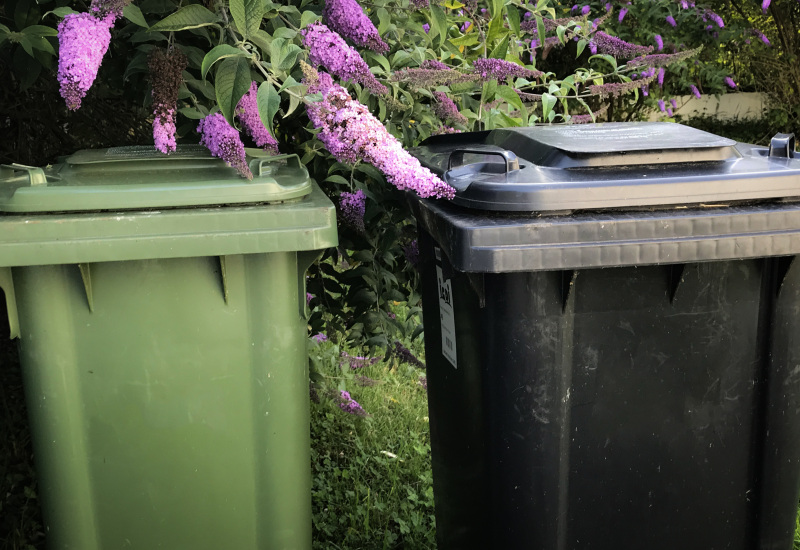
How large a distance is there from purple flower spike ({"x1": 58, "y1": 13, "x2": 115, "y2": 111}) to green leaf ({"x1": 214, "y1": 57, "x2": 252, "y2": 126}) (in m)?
0.29

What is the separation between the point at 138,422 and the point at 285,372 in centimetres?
39

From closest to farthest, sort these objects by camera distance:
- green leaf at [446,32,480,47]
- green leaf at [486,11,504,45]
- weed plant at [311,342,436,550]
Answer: green leaf at [486,11,504,45]
green leaf at [446,32,480,47]
weed plant at [311,342,436,550]

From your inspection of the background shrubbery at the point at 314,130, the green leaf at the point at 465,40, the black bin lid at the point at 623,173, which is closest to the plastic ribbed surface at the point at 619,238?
the black bin lid at the point at 623,173

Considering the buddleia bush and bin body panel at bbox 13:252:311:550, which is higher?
the buddleia bush

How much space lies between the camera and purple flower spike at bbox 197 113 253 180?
2.02 m

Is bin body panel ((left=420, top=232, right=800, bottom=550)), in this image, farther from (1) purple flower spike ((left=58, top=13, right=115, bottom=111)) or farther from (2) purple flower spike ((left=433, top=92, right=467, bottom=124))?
(1) purple flower spike ((left=58, top=13, right=115, bottom=111))

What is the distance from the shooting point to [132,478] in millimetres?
2076

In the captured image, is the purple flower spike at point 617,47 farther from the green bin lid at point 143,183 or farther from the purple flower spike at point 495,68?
the green bin lid at point 143,183

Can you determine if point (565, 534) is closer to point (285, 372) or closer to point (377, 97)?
point (285, 372)

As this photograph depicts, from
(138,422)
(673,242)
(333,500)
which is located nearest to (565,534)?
(673,242)

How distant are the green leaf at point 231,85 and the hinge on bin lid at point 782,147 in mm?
1333

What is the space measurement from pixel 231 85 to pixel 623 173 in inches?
38.4

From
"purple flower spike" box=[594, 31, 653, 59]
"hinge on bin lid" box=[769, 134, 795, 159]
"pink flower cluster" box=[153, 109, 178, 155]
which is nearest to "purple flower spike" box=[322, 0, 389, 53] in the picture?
"pink flower cluster" box=[153, 109, 178, 155]

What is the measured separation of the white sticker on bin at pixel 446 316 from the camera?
2.21 m
